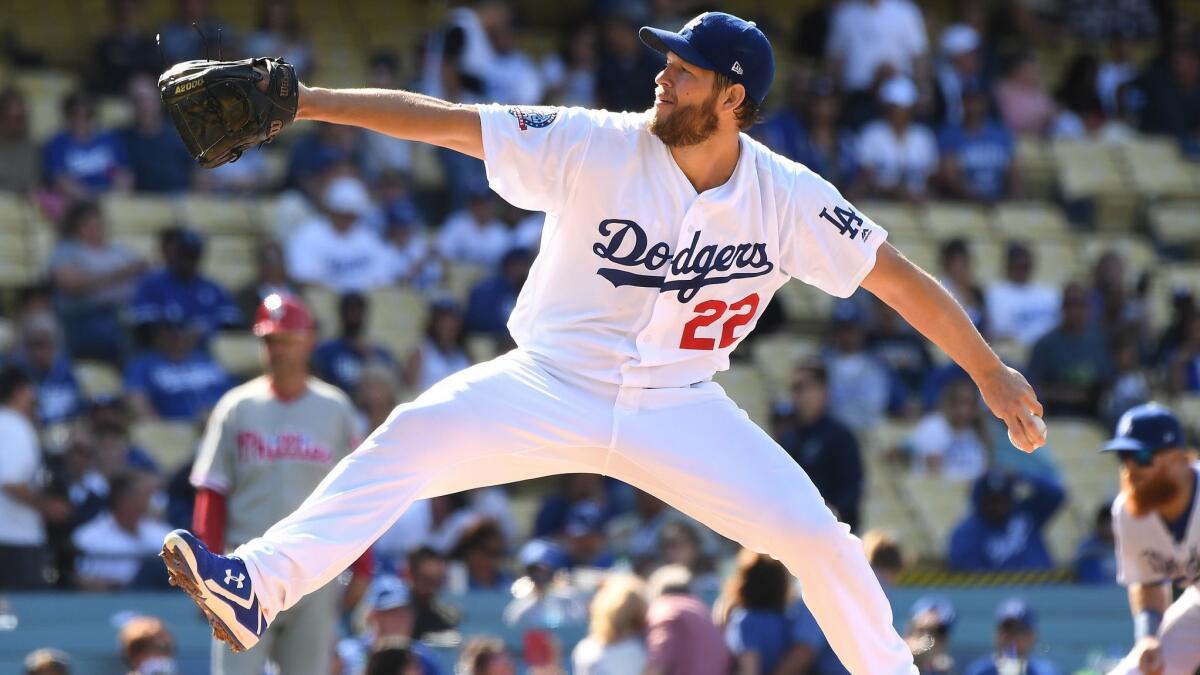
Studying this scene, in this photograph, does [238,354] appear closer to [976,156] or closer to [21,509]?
[21,509]

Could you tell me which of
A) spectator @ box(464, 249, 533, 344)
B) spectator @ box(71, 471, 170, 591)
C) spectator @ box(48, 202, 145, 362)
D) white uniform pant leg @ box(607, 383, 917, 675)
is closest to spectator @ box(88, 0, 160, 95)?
spectator @ box(48, 202, 145, 362)

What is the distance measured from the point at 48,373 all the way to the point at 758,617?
168 inches

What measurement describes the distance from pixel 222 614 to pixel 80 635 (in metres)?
3.57

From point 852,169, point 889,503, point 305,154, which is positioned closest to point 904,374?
point 889,503

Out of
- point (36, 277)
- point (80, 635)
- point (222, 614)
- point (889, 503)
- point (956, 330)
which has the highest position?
point (956, 330)

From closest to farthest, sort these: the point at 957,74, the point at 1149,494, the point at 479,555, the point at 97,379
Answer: the point at 1149,494 → the point at 479,555 → the point at 97,379 → the point at 957,74

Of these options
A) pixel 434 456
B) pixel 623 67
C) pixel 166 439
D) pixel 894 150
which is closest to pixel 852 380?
pixel 894 150

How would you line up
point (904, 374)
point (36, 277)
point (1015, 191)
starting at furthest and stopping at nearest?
1. point (1015, 191)
2. point (904, 374)
3. point (36, 277)

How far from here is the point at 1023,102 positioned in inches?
597

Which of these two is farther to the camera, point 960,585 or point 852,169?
point 852,169

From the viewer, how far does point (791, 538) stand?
17.0 ft

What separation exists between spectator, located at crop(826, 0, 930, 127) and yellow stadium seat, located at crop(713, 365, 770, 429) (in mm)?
2942

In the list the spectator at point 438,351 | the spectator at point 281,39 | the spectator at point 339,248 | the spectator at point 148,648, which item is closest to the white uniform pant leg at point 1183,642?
the spectator at point 148,648

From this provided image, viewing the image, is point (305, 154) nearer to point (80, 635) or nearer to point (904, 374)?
point (904, 374)
